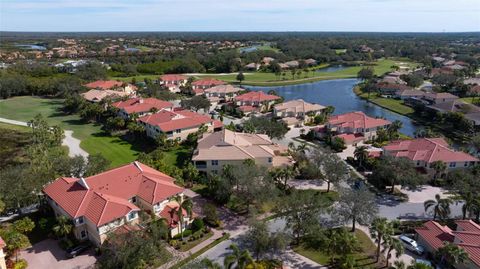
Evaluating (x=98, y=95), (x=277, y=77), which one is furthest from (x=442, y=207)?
(x=277, y=77)

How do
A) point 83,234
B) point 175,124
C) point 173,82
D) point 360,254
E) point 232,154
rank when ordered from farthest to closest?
point 173,82 < point 175,124 < point 232,154 < point 83,234 < point 360,254

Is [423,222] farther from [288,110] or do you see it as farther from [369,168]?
[288,110]

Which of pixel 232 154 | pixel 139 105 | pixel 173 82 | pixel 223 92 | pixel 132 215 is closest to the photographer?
pixel 132 215

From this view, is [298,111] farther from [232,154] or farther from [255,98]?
[232,154]

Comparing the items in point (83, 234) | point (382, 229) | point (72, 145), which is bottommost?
point (72, 145)

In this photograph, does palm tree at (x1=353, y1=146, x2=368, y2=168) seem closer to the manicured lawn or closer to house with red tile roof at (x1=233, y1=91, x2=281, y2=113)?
the manicured lawn

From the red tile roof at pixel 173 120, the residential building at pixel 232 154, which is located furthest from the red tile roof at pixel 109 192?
the red tile roof at pixel 173 120

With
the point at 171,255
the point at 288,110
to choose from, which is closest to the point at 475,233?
the point at 171,255
